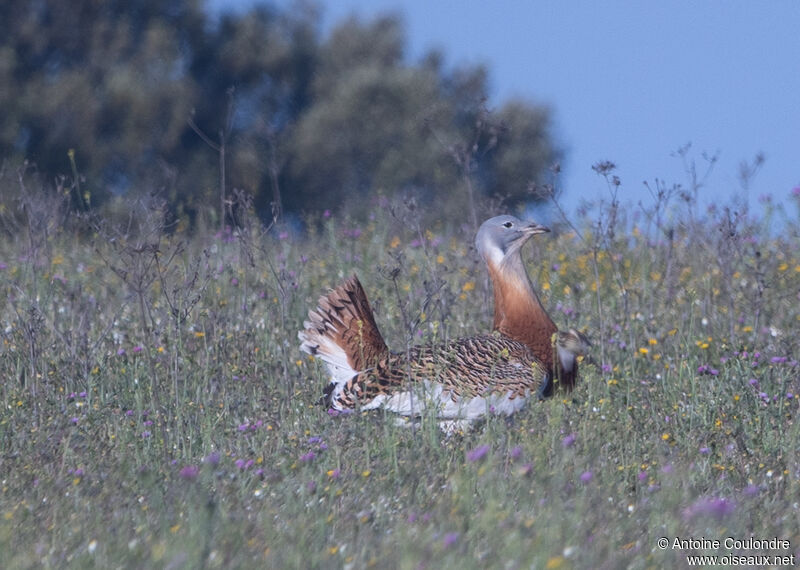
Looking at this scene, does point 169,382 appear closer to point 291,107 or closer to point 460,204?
point 460,204

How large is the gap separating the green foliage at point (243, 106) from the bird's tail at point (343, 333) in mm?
13083

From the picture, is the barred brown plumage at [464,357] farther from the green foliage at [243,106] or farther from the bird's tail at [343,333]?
the green foliage at [243,106]

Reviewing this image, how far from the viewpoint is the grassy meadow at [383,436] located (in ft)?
10.1

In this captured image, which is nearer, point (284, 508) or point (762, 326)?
point (284, 508)

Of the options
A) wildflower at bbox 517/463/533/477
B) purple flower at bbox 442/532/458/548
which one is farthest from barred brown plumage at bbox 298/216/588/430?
purple flower at bbox 442/532/458/548

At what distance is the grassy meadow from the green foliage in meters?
11.1

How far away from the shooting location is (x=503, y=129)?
6.68 metres

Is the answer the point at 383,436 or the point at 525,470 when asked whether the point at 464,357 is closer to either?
the point at 383,436

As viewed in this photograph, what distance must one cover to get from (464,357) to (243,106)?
16.4m

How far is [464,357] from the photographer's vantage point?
5.09 metres

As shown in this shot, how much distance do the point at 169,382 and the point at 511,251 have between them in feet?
6.15

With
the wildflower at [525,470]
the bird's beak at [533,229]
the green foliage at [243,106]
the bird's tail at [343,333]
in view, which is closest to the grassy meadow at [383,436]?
the wildflower at [525,470]


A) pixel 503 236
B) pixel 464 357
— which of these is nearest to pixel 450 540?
pixel 464 357

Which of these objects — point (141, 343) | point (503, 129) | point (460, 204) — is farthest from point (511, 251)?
point (460, 204)
